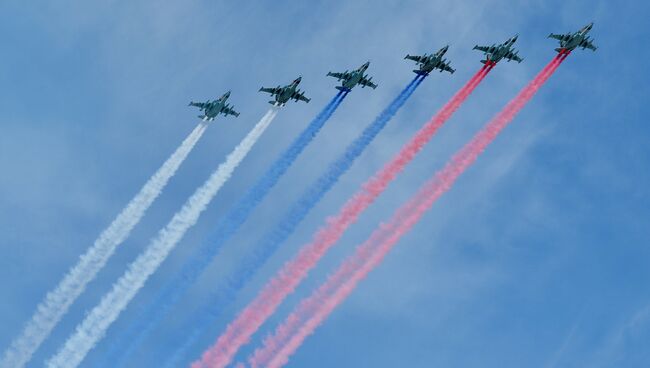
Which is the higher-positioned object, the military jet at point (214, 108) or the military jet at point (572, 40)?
the military jet at point (572, 40)

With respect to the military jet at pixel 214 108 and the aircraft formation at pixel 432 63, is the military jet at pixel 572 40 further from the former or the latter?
the military jet at pixel 214 108

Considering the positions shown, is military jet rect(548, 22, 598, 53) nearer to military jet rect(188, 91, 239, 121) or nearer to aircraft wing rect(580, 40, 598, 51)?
aircraft wing rect(580, 40, 598, 51)

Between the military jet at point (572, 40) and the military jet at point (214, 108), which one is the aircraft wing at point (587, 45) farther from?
the military jet at point (214, 108)

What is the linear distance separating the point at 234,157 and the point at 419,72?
73.7ft

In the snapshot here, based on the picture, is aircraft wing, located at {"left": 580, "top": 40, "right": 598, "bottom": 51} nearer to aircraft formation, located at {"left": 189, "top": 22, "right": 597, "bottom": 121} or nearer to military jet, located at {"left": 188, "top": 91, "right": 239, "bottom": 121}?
aircraft formation, located at {"left": 189, "top": 22, "right": 597, "bottom": 121}

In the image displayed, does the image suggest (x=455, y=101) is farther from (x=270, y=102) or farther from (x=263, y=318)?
(x=263, y=318)

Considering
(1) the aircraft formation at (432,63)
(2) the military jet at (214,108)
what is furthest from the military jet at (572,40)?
(2) the military jet at (214,108)

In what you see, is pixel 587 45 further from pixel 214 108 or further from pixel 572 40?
pixel 214 108

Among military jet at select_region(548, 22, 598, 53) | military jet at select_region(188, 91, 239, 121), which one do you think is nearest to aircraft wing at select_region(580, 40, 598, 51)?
military jet at select_region(548, 22, 598, 53)

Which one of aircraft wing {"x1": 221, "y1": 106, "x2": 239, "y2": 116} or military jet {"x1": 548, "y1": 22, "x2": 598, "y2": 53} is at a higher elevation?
military jet {"x1": 548, "y1": 22, "x2": 598, "y2": 53}

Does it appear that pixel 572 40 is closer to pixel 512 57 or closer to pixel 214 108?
pixel 512 57

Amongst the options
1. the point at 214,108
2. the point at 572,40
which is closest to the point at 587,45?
the point at 572,40

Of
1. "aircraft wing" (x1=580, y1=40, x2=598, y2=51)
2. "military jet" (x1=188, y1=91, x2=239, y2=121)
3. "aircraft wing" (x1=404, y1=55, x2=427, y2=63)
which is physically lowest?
"military jet" (x1=188, y1=91, x2=239, y2=121)

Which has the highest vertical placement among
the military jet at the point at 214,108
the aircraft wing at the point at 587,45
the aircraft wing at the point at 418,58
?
the aircraft wing at the point at 587,45
